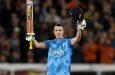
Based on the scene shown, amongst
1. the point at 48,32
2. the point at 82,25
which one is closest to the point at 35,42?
the point at 82,25

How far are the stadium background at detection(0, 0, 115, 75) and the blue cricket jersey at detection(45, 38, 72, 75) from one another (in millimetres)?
6286

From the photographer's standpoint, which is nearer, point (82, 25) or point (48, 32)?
point (82, 25)

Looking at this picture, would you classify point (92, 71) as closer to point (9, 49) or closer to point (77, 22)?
point (9, 49)

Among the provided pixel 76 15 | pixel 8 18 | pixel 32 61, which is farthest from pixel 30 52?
pixel 76 15

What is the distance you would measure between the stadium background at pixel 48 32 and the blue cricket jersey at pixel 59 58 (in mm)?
6286

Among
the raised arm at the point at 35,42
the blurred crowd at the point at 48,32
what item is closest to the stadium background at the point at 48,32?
the blurred crowd at the point at 48,32

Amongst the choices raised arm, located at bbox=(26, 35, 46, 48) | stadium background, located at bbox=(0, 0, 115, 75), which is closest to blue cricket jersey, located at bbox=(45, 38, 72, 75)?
raised arm, located at bbox=(26, 35, 46, 48)

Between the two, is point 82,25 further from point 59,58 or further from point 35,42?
point 35,42

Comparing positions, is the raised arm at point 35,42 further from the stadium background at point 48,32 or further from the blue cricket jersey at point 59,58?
the stadium background at point 48,32

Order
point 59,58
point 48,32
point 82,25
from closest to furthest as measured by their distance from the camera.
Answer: point 82,25 < point 59,58 < point 48,32

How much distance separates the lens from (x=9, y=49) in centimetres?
2012

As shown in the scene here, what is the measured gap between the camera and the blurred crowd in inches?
797

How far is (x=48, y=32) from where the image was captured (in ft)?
68.0

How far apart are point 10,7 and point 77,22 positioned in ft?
27.6
